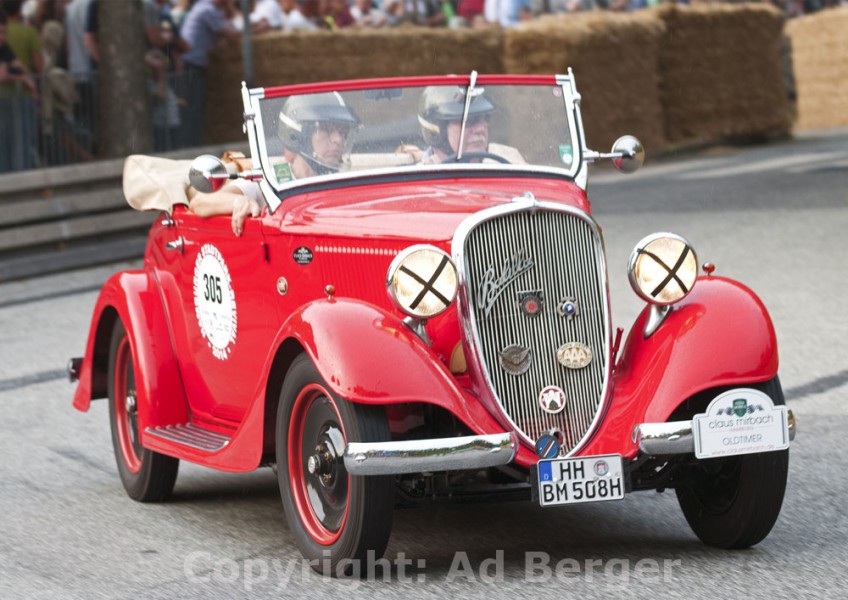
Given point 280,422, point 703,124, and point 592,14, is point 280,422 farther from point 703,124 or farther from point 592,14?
point 703,124

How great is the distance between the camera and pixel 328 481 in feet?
17.6

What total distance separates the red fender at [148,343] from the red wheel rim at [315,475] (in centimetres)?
143

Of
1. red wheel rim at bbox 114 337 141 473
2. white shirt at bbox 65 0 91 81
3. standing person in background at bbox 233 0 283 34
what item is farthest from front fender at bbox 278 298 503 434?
standing person in background at bbox 233 0 283 34

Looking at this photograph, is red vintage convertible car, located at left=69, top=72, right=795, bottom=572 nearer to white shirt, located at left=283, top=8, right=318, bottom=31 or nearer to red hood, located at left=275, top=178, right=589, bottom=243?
red hood, located at left=275, top=178, right=589, bottom=243

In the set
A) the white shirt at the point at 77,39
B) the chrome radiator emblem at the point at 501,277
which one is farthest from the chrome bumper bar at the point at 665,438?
the white shirt at the point at 77,39

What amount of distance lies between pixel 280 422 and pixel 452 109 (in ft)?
5.51

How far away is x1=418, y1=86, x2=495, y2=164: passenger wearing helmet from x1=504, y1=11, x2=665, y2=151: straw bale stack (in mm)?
14211

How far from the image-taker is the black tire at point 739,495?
537cm

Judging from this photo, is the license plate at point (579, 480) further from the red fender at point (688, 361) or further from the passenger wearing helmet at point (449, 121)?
the passenger wearing helmet at point (449, 121)

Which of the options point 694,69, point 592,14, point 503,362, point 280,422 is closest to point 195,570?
point 280,422

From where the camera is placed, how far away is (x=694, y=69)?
23.0m

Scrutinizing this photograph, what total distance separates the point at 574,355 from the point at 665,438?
515mm

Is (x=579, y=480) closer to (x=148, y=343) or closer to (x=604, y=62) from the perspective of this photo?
(x=148, y=343)

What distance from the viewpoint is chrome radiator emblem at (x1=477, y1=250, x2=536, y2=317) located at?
5.40m
